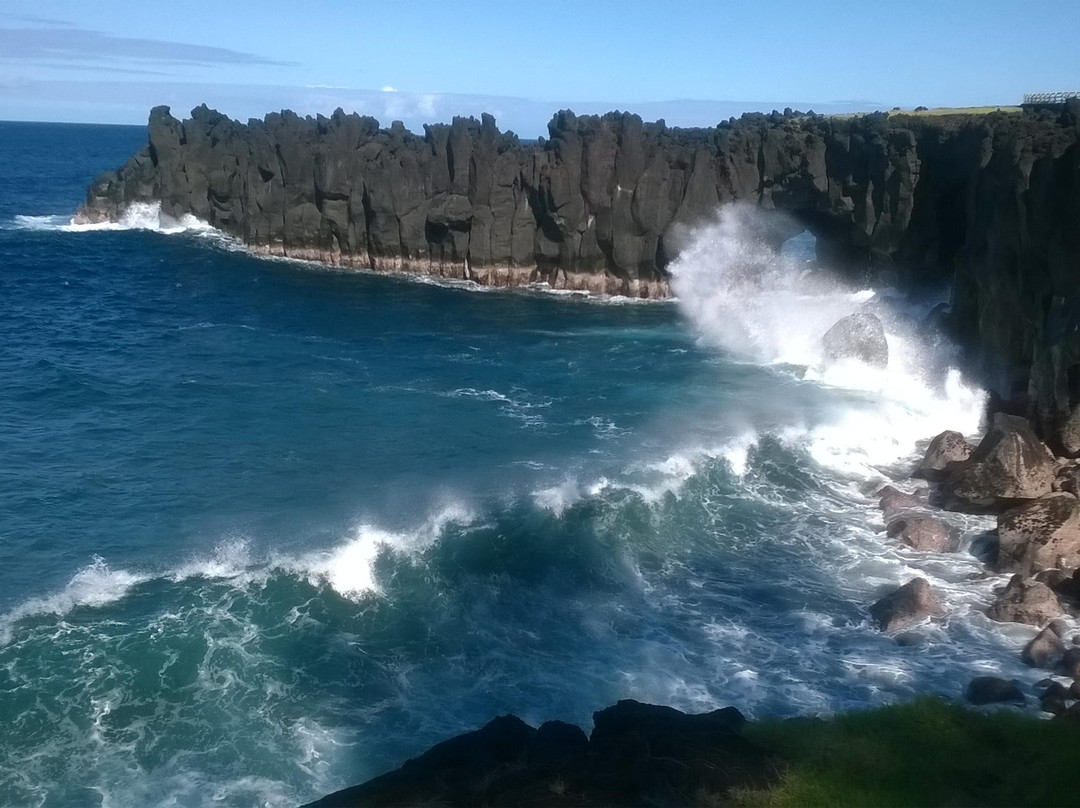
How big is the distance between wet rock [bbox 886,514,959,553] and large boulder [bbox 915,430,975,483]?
15.0ft

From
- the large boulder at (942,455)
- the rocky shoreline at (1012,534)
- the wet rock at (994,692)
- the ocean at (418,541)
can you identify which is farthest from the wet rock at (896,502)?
the wet rock at (994,692)

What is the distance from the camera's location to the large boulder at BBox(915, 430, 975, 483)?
33.8 meters

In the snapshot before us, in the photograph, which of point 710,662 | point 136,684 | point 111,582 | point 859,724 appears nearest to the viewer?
point 859,724

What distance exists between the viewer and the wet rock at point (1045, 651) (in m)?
21.9

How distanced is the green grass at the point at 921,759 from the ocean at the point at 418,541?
307cm

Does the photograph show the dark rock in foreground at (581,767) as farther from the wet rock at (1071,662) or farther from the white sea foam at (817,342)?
the white sea foam at (817,342)

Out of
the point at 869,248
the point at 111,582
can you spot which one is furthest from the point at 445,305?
the point at 111,582

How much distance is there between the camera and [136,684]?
20719 mm

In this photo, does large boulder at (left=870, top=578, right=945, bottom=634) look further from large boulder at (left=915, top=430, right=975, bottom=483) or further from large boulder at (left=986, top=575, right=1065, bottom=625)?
large boulder at (left=915, top=430, right=975, bottom=483)

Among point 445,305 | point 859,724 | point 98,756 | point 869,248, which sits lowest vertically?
point 98,756

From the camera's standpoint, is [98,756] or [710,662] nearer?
[98,756]

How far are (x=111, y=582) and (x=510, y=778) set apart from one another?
14270 mm

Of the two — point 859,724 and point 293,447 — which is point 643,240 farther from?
point 859,724

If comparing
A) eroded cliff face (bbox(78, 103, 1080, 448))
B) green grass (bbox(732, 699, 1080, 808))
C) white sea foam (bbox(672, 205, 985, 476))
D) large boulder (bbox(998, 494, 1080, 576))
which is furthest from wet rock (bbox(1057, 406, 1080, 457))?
green grass (bbox(732, 699, 1080, 808))
